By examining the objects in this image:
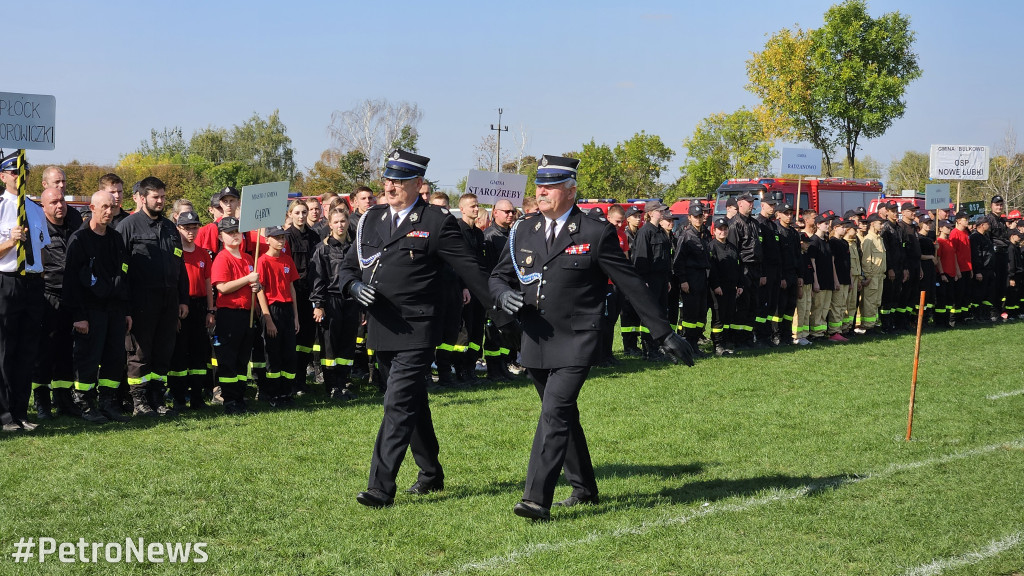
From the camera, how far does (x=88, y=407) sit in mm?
9266

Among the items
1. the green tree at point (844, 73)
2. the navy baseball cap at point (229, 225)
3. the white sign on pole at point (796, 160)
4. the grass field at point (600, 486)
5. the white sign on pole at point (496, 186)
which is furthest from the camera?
the green tree at point (844, 73)

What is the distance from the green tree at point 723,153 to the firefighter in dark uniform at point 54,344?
44033 millimetres

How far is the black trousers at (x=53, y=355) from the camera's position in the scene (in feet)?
30.9

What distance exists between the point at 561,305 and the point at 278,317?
17.1ft

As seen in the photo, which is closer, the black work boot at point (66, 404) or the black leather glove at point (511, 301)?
the black leather glove at point (511, 301)

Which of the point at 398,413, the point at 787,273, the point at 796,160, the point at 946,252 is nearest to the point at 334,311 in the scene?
the point at 398,413

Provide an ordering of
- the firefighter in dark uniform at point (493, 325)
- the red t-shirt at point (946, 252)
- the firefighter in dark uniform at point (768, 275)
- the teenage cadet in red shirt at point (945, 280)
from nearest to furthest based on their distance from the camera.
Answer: the firefighter in dark uniform at point (493, 325) → the firefighter in dark uniform at point (768, 275) → the teenage cadet in red shirt at point (945, 280) → the red t-shirt at point (946, 252)

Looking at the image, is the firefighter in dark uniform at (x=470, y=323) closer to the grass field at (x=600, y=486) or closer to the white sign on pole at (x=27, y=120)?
the grass field at (x=600, y=486)

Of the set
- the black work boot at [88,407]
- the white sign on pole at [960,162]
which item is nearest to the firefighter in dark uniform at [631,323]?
the black work boot at [88,407]

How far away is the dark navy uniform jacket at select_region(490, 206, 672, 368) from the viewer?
6.02 meters

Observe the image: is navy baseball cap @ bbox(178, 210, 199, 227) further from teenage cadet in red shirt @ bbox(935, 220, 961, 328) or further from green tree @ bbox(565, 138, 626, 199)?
green tree @ bbox(565, 138, 626, 199)

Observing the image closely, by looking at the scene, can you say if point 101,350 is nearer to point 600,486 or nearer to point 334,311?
point 334,311

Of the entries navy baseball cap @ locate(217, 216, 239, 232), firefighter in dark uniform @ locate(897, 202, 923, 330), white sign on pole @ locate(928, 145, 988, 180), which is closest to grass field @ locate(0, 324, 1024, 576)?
navy baseball cap @ locate(217, 216, 239, 232)

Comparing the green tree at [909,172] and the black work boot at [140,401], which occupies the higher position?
the green tree at [909,172]
